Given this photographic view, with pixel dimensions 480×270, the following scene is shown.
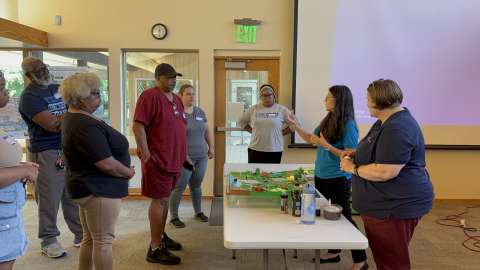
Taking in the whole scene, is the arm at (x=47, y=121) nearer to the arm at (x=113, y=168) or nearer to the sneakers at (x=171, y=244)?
the arm at (x=113, y=168)

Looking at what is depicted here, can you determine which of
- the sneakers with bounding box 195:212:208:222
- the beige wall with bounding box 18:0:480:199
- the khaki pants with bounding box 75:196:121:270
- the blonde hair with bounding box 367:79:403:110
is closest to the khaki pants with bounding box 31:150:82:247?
the khaki pants with bounding box 75:196:121:270

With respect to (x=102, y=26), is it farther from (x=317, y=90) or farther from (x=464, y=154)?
(x=464, y=154)

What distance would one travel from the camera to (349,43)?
13.5 feet

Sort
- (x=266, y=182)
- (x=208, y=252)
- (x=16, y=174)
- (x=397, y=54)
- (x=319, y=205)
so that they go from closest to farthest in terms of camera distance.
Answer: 1. (x=16, y=174)
2. (x=319, y=205)
3. (x=266, y=182)
4. (x=208, y=252)
5. (x=397, y=54)

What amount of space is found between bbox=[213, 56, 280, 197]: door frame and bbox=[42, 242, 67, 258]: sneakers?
6.68ft

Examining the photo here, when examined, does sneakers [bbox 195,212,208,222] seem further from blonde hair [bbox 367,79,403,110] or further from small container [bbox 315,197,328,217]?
blonde hair [bbox 367,79,403,110]

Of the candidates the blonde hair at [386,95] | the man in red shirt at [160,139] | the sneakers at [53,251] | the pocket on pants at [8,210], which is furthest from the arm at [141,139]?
the blonde hair at [386,95]

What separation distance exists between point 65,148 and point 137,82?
282 centimetres

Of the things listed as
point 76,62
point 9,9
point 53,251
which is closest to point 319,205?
point 53,251

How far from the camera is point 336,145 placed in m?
2.31

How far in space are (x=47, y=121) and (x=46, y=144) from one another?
0.69 feet

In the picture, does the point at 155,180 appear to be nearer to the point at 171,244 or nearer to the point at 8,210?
the point at 171,244

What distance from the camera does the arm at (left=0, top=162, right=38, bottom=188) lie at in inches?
51.2

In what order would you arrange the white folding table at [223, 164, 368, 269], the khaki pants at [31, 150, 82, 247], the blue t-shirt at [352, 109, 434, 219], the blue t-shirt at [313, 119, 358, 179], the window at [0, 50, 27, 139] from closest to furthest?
the white folding table at [223, 164, 368, 269], the blue t-shirt at [352, 109, 434, 219], the blue t-shirt at [313, 119, 358, 179], the khaki pants at [31, 150, 82, 247], the window at [0, 50, 27, 139]
